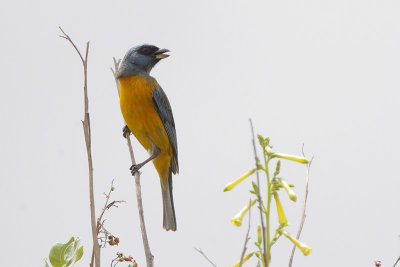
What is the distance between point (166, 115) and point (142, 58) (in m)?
0.76

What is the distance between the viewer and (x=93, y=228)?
246cm

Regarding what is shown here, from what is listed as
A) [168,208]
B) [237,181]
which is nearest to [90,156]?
[237,181]

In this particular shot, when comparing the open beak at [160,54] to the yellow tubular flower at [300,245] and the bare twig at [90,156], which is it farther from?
the yellow tubular flower at [300,245]

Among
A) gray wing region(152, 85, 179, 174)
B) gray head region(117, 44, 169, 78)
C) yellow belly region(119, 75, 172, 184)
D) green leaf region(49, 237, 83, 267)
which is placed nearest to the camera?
green leaf region(49, 237, 83, 267)

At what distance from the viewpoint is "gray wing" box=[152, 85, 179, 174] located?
6.79m

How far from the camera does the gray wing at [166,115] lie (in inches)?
267

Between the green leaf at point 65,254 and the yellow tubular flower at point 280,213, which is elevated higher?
the yellow tubular flower at point 280,213

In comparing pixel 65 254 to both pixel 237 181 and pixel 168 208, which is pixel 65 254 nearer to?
pixel 237 181

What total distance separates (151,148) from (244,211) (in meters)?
4.43

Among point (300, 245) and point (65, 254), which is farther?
point (65, 254)

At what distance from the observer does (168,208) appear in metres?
6.78

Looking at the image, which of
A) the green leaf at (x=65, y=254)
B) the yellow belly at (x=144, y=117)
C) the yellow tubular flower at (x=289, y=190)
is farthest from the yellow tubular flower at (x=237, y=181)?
the yellow belly at (x=144, y=117)

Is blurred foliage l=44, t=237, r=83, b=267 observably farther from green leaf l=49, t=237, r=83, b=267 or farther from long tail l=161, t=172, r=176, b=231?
long tail l=161, t=172, r=176, b=231

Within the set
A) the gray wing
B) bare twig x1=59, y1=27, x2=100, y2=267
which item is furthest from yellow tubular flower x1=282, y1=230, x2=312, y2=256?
the gray wing
